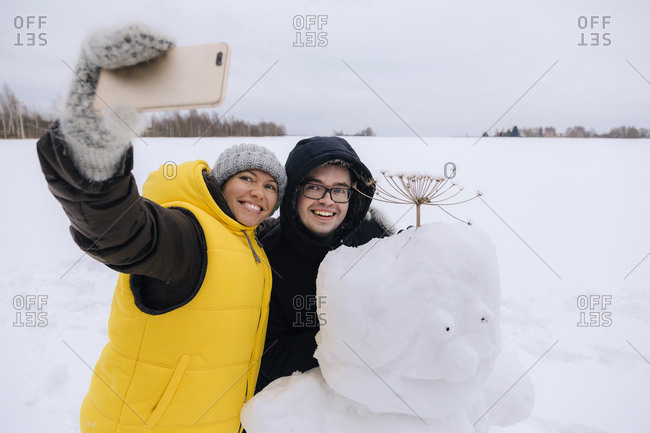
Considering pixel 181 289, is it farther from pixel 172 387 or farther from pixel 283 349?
pixel 283 349

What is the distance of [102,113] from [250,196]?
815 mm

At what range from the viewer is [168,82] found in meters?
0.75

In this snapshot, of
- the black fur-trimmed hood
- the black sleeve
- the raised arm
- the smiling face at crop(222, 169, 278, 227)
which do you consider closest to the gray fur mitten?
the raised arm

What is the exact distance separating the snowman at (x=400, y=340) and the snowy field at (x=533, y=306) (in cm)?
35

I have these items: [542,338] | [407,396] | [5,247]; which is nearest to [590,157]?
[542,338]

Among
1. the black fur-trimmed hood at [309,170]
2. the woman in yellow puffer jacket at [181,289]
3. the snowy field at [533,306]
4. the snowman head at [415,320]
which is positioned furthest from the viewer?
the snowy field at [533,306]

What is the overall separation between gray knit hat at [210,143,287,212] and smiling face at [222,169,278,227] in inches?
1.1

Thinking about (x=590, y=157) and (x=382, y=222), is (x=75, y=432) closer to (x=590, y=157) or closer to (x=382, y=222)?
(x=382, y=222)

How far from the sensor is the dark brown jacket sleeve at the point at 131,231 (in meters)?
0.79

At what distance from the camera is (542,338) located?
10.8 feet

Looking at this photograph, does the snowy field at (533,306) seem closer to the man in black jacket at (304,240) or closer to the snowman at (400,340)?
the snowman at (400,340)

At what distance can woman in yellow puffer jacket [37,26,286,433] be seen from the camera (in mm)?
958

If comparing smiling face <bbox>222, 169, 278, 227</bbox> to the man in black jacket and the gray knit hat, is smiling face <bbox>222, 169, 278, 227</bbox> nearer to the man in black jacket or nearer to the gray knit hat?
the gray knit hat

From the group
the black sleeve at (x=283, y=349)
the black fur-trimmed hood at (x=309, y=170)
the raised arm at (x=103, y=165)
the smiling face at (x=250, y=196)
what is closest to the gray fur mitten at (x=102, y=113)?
the raised arm at (x=103, y=165)
